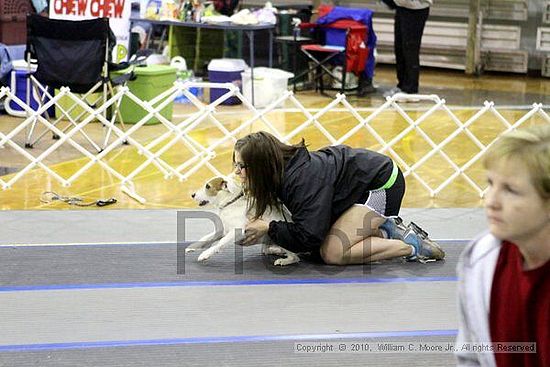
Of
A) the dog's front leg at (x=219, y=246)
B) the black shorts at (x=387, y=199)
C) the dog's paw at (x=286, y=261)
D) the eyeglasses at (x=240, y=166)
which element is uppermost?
the eyeglasses at (x=240, y=166)

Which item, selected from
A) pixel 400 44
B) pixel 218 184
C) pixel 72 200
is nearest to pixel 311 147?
pixel 72 200

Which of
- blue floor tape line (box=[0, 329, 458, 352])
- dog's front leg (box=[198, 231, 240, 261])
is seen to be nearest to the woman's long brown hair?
dog's front leg (box=[198, 231, 240, 261])

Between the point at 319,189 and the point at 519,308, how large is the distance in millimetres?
2165

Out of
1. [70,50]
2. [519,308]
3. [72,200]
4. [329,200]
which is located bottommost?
[72,200]

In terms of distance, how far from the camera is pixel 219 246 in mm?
3695

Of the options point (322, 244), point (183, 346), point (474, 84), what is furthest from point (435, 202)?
point (474, 84)

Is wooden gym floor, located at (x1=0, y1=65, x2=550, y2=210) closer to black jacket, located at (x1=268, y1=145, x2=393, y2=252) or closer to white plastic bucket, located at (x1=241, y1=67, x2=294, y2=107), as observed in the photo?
white plastic bucket, located at (x1=241, y1=67, x2=294, y2=107)

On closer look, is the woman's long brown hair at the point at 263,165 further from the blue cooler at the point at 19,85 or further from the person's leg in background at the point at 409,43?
the person's leg in background at the point at 409,43

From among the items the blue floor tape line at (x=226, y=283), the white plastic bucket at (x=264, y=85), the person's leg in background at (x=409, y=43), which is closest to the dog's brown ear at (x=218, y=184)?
the blue floor tape line at (x=226, y=283)

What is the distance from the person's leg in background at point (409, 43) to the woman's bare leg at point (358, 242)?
5.13m

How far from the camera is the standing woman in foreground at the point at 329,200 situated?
3.53m

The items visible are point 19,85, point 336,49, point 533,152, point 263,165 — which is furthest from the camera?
point 336,49

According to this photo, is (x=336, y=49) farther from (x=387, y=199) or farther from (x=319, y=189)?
(x=319, y=189)

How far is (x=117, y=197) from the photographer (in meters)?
5.01
